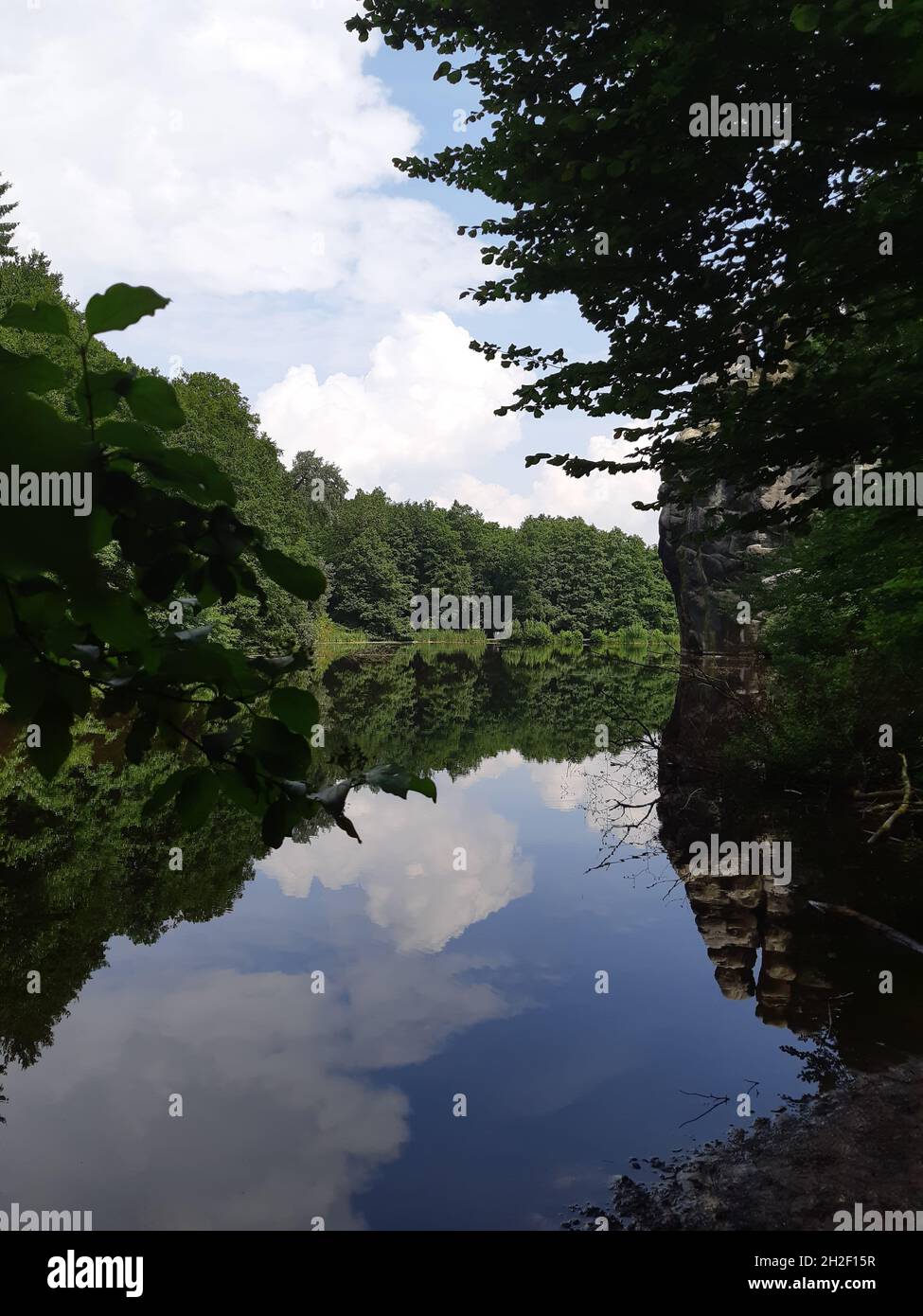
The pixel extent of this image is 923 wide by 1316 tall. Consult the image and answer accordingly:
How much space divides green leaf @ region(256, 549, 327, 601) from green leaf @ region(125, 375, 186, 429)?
19 centimetres

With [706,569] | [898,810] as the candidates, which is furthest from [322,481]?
[898,810]

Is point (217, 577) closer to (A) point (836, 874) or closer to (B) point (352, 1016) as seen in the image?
(B) point (352, 1016)

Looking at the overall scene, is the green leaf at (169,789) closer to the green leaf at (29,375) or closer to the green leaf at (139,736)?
the green leaf at (139,736)

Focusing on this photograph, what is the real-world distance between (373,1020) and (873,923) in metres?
6.17

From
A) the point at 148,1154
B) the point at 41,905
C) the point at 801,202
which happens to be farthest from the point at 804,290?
the point at 41,905

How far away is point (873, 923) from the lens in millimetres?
9812

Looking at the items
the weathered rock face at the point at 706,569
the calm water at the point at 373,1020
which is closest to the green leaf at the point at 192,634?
the calm water at the point at 373,1020

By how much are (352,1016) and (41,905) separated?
4869 mm

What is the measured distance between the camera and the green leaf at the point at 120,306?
3.13ft

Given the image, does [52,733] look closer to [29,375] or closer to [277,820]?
[277,820]

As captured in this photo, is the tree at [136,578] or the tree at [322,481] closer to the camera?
the tree at [136,578]

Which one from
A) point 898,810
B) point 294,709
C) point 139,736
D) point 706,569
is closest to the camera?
point 294,709

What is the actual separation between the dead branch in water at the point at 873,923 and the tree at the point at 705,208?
5.32 meters

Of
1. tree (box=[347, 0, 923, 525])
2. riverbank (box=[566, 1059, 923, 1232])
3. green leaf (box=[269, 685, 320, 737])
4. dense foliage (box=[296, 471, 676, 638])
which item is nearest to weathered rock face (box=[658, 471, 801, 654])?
dense foliage (box=[296, 471, 676, 638])
